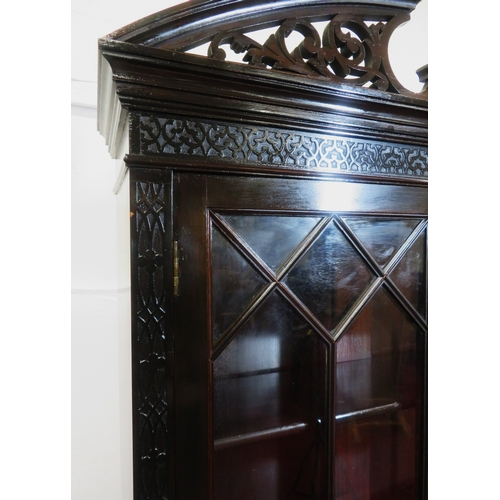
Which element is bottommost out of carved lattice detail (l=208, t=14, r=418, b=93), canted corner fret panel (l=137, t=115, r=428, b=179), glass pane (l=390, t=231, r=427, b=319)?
glass pane (l=390, t=231, r=427, b=319)

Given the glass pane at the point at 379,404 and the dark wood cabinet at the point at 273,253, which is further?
the glass pane at the point at 379,404

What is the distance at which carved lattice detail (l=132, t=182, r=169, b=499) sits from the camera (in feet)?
1.85

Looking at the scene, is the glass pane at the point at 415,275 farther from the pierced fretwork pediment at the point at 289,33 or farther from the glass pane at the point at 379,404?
the pierced fretwork pediment at the point at 289,33

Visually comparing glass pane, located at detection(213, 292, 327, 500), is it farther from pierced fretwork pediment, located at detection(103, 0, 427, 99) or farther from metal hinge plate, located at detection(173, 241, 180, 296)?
pierced fretwork pediment, located at detection(103, 0, 427, 99)

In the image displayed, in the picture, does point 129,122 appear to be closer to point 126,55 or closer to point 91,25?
point 126,55

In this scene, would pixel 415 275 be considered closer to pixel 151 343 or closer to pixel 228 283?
pixel 228 283

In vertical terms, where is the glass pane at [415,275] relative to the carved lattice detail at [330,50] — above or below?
below

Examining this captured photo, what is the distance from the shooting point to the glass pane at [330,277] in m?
0.68

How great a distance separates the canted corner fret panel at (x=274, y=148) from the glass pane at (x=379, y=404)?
0.80 feet

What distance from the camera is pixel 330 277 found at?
70 cm

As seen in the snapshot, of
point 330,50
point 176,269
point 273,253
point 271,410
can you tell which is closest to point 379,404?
point 271,410

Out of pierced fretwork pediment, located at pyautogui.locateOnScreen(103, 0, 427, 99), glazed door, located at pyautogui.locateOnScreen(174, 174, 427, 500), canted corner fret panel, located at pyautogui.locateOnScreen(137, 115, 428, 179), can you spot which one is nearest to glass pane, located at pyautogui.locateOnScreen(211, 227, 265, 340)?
glazed door, located at pyautogui.locateOnScreen(174, 174, 427, 500)

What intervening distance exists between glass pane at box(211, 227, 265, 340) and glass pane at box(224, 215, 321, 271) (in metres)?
0.03

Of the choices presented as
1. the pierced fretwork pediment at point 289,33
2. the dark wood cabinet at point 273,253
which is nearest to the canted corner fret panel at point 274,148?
the dark wood cabinet at point 273,253
